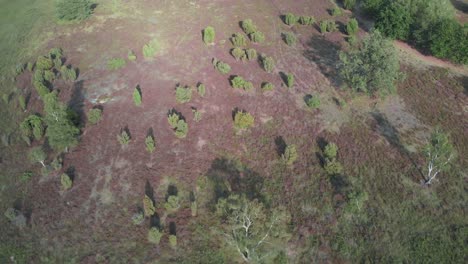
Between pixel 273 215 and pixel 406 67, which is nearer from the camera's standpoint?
pixel 273 215

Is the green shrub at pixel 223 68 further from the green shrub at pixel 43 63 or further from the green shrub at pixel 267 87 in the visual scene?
the green shrub at pixel 43 63

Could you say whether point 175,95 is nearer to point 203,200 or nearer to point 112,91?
point 112,91

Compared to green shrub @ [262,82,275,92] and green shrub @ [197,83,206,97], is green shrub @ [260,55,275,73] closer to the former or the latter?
green shrub @ [262,82,275,92]

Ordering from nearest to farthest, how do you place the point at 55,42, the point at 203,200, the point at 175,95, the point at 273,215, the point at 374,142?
the point at 273,215
the point at 203,200
the point at 374,142
the point at 175,95
the point at 55,42

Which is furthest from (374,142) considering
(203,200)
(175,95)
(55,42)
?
(55,42)

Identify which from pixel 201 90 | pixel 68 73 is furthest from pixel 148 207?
pixel 68 73

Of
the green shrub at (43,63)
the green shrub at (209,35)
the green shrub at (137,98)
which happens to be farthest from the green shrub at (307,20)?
the green shrub at (43,63)
